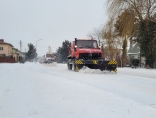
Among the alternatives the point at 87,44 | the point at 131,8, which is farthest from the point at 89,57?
the point at 131,8

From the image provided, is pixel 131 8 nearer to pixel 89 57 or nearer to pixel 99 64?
pixel 89 57

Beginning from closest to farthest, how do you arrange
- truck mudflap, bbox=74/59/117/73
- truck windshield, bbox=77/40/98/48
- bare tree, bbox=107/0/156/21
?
truck mudflap, bbox=74/59/117/73 → truck windshield, bbox=77/40/98/48 → bare tree, bbox=107/0/156/21

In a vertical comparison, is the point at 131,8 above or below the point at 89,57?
above

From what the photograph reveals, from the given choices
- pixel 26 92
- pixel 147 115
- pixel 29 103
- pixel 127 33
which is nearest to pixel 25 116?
pixel 29 103

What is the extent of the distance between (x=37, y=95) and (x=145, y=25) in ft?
70.9

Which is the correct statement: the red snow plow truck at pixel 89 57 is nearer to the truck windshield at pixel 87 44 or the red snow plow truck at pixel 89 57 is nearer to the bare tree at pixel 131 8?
the truck windshield at pixel 87 44

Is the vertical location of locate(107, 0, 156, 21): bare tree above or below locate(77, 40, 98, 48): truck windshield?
above

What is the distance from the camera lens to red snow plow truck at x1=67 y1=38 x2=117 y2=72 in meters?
13.8

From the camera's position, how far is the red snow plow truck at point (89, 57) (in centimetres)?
1382

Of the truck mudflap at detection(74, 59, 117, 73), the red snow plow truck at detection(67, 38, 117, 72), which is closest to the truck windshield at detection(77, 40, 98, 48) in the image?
the red snow plow truck at detection(67, 38, 117, 72)

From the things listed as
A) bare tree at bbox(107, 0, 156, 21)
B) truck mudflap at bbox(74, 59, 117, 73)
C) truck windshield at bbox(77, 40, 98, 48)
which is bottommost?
truck mudflap at bbox(74, 59, 117, 73)

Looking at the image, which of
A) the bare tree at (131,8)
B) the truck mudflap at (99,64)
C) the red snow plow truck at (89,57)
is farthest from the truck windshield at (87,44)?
the bare tree at (131,8)

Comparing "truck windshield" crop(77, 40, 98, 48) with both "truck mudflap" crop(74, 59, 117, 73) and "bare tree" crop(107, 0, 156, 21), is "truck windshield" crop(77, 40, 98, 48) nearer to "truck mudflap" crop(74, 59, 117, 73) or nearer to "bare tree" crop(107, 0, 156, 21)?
"truck mudflap" crop(74, 59, 117, 73)

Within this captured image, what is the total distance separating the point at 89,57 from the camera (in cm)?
1511
